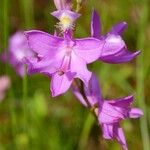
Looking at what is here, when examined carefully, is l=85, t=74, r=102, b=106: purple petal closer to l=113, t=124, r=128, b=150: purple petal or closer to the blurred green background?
l=113, t=124, r=128, b=150: purple petal

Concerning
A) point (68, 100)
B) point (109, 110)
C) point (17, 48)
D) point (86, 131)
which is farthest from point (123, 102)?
point (17, 48)

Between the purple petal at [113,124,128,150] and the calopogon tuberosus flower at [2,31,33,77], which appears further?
the calopogon tuberosus flower at [2,31,33,77]

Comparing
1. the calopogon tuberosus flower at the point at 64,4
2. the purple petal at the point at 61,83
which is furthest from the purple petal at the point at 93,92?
the calopogon tuberosus flower at the point at 64,4

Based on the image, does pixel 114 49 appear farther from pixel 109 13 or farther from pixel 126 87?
pixel 109 13

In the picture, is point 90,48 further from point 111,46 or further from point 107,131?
point 107,131

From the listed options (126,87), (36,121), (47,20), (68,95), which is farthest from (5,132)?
(47,20)

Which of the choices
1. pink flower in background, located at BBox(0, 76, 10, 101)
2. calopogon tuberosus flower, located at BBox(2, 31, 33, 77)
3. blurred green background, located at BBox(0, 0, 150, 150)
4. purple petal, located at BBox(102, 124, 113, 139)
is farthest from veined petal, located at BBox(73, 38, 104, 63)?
calopogon tuberosus flower, located at BBox(2, 31, 33, 77)
